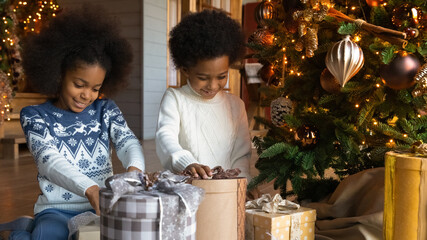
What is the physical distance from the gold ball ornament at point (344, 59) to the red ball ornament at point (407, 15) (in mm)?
178

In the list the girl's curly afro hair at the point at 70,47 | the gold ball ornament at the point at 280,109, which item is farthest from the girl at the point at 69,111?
the gold ball ornament at the point at 280,109

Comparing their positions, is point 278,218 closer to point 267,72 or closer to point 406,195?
point 406,195

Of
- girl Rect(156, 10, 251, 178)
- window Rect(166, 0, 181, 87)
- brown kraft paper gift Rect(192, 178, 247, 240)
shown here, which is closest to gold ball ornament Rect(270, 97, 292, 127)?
girl Rect(156, 10, 251, 178)

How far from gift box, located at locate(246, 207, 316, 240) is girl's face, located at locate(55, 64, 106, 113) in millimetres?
570

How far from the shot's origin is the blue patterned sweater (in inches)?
51.4

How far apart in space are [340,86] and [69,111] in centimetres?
88

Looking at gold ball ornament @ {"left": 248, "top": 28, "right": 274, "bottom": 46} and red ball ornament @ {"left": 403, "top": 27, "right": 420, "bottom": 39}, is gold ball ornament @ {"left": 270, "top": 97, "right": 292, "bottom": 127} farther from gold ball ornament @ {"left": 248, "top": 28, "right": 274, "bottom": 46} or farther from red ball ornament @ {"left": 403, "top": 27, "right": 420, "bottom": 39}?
red ball ornament @ {"left": 403, "top": 27, "right": 420, "bottom": 39}

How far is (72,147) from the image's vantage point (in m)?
1.41

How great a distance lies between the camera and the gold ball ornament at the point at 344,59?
54.3 inches

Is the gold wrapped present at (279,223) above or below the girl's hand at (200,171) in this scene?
below

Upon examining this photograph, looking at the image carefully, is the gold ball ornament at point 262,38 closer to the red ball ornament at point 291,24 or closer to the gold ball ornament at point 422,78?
the red ball ornament at point 291,24

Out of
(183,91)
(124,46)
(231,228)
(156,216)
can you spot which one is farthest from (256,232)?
(124,46)

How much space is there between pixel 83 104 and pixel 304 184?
3.17 feet

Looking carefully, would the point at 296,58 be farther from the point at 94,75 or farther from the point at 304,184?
the point at 94,75
